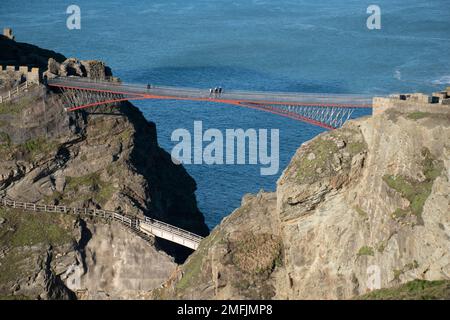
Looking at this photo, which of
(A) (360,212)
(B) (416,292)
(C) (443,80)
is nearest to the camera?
(B) (416,292)

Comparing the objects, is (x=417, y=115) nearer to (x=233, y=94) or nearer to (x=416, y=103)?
(x=416, y=103)

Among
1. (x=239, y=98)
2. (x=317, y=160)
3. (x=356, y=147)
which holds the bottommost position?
(x=317, y=160)

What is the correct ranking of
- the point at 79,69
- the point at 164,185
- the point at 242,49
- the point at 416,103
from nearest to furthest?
the point at 416,103
the point at 79,69
the point at 164,185
the point at 242,49

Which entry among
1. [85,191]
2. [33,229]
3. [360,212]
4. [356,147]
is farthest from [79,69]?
[360,212]

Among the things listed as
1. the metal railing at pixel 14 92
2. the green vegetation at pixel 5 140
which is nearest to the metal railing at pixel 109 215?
the green vegetation at pixel 5 140

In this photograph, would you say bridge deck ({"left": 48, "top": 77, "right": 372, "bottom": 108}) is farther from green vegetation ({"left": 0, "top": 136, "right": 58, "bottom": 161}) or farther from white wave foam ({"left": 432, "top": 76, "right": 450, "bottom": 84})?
white wave foam ({"left": 432, "top": 76, "right": 450, "bottom": 84})

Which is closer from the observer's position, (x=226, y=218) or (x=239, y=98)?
(x=226, y=218)

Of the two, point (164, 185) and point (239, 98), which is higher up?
point (239, 98)
